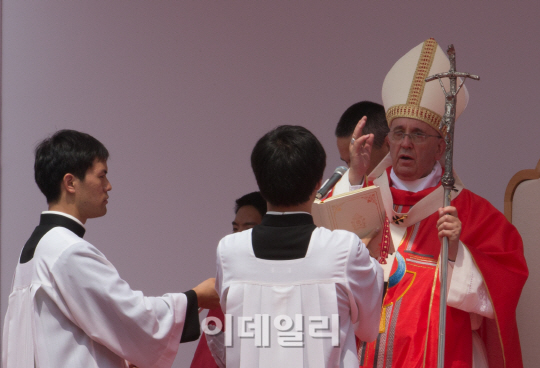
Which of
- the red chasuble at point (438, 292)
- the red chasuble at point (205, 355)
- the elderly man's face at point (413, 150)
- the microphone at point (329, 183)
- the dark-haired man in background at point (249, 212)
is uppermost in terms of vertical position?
the elderly man's face at point (413, 150)

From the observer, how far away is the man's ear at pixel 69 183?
10.6 ft

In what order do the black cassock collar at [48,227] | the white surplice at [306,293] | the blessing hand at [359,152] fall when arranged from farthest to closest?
1. the blessing hand at [359,152]
2. the black cassock collar at [48,227]
3. the white surplice at [306,293]

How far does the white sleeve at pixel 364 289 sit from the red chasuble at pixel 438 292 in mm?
864

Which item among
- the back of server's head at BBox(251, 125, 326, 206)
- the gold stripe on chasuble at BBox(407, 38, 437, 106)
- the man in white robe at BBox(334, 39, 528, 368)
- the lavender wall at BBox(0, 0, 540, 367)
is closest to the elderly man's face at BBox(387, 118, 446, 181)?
the man in white robe at BBox(334, 39, 528, 368)

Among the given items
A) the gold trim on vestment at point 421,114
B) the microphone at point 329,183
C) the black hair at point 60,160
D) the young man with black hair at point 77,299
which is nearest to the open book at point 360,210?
the microphone at point 329,183

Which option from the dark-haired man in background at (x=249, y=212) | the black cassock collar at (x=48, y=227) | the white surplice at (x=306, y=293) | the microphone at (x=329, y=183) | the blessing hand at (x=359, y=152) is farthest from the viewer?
the dark-haired man in background at (x=249, y=212)

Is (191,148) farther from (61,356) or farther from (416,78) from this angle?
(61,356)

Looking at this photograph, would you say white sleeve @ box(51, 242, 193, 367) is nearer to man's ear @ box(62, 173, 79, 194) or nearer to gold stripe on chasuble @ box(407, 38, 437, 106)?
man's ear @ box(62, 173, 79, 194)

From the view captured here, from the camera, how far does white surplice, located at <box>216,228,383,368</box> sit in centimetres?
268

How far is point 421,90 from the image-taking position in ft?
12.9

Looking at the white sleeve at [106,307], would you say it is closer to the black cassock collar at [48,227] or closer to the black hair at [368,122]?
the black cassock collar at [48,227]

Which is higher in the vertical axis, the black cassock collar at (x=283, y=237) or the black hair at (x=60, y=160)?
the black hair at (x=60, y=160)

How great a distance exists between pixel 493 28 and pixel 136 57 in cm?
235

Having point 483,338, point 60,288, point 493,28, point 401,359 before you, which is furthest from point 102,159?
point 493,28
